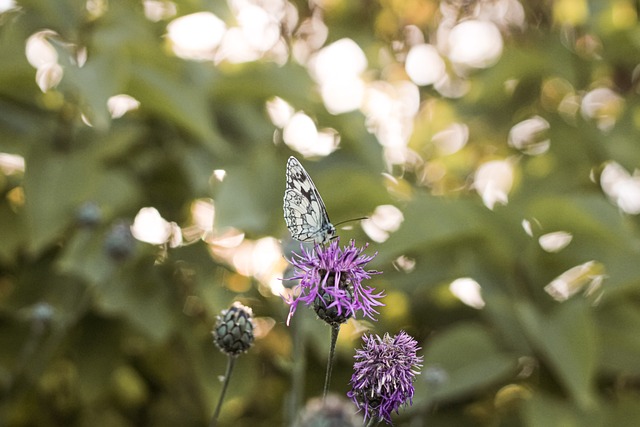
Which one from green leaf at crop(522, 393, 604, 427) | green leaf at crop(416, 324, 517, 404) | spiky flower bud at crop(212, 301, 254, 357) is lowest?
green leaf at crop(522, 393, 604, 427)

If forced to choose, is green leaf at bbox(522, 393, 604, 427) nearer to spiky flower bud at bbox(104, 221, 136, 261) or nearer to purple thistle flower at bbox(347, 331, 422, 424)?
spiky flower bud at bbox(104, 221, 136, 261)

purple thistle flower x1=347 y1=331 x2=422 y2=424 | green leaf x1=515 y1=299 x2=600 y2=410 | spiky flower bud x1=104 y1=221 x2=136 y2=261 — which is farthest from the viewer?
green leaf x1=515 y1=299 x2=600 y2=410

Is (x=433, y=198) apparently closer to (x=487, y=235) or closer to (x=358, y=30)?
(x=487, y=235)

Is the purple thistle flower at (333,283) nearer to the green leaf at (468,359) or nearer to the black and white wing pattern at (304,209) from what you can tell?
the black and white wing pattern at (304,209)

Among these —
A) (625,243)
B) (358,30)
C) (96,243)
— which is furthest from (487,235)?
(358,30)

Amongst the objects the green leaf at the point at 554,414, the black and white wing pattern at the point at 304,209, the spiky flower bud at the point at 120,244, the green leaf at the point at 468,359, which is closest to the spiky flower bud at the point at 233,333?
the black and white wing pattern at the point at 304,209

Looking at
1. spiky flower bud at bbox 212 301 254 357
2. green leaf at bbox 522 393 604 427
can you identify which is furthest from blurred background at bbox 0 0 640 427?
spiky flower bud at bbox 212 301 254 357

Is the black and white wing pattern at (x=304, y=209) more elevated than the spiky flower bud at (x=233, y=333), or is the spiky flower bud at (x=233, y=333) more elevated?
the black and white wing pattern at (x=304, y=209)
